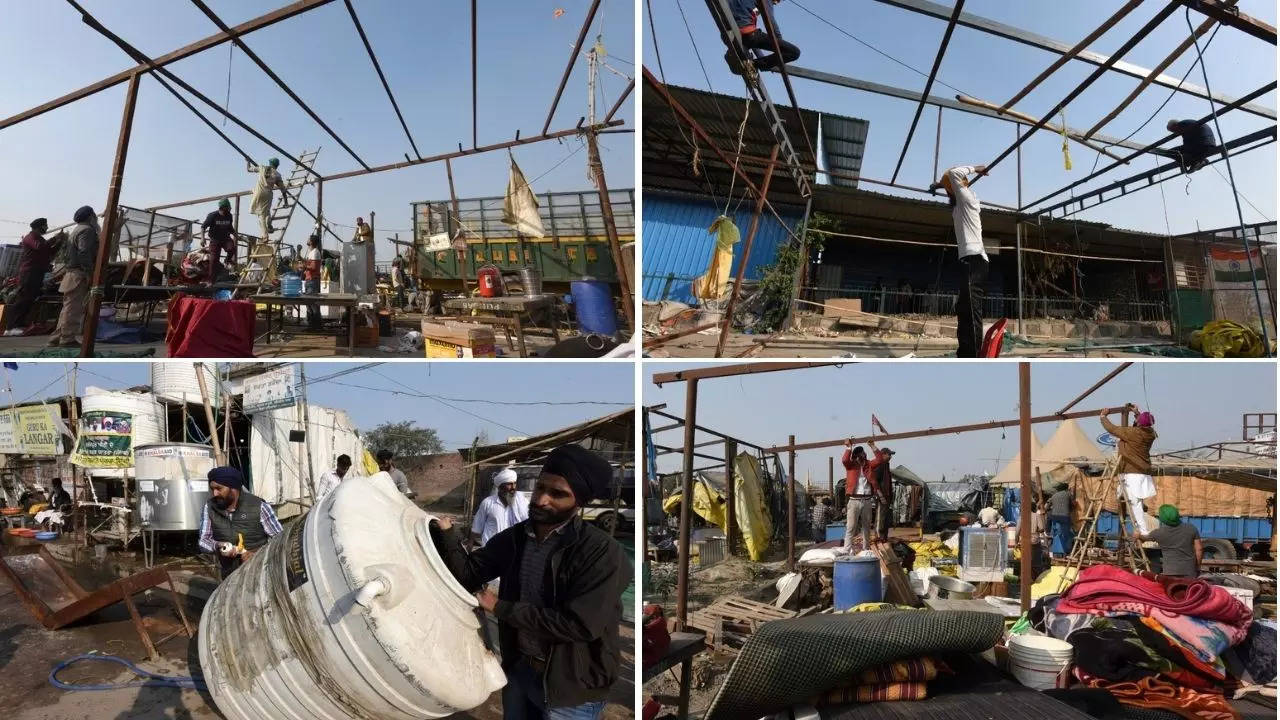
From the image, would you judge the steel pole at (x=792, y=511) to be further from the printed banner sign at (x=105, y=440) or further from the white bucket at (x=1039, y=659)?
the printed banner sign at (x=105, y=440)

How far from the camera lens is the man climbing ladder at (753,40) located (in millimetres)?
3589

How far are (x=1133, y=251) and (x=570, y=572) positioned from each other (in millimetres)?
13484

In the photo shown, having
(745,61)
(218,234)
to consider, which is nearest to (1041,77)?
(745,61)

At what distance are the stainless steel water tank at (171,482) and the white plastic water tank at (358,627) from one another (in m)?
5.01

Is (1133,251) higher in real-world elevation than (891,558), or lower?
higher

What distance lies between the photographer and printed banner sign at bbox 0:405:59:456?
8930mm

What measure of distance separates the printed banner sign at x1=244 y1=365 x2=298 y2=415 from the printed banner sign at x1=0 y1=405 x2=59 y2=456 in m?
5.08

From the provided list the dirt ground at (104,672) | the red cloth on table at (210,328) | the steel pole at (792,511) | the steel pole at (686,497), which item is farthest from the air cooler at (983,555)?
the red cloth on table at (210,328)

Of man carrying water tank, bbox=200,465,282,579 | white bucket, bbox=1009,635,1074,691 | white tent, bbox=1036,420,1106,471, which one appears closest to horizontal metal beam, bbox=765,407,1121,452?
white bucket, bbox=1009,635,1074,691

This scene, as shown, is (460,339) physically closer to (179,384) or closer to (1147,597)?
(179,384)

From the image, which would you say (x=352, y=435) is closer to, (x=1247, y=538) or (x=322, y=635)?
(x=322, y=635)

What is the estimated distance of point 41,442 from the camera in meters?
9.27

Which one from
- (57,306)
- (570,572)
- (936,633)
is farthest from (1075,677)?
(57,306)

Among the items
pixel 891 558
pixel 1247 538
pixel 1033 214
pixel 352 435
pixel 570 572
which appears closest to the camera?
pixel 570 572
